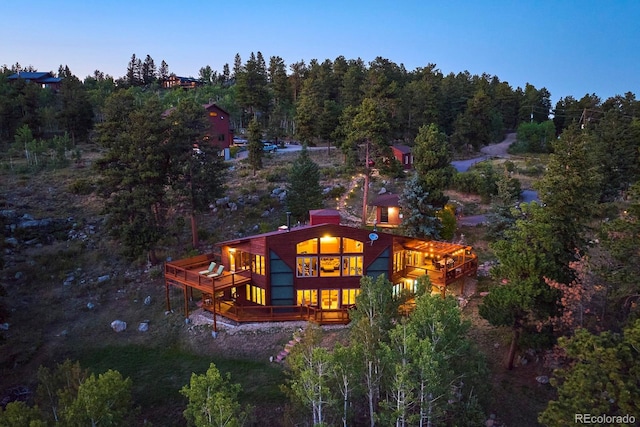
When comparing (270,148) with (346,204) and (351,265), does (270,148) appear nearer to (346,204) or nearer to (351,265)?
(346,204)

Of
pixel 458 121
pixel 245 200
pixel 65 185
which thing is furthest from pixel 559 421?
pixel 458 121

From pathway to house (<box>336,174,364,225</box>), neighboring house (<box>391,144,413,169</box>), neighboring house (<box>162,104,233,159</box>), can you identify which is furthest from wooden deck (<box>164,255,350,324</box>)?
neighboring house (<box>162,104,233,159</box>)

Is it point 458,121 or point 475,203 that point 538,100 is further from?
point 475,203

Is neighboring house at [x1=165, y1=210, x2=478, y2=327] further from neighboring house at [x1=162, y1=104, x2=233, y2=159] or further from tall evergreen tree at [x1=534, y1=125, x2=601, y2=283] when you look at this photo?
neighboring house at [x1=162, y1=104, x2=233, y2=159]

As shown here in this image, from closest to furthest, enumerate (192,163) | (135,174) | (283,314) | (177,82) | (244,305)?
(283,314), (244,305), (135,174), (192,163), (177,82)

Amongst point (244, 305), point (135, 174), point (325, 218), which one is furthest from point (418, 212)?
point (135, 174)

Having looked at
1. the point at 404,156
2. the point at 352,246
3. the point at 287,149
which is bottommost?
the point at 352,246

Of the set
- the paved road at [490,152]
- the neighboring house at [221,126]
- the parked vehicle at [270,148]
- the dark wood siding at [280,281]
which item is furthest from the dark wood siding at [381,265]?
the parked vehicle at [270,148]
